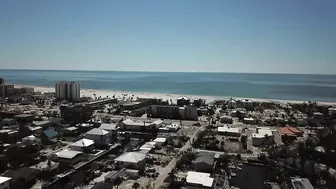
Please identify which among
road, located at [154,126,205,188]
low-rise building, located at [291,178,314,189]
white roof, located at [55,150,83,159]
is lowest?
road, located at [154,126,205,188]

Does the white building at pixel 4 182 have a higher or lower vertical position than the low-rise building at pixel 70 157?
higher

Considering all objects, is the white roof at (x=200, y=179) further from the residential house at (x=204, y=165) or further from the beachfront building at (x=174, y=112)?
the beachfront building at (x=174, y=112)

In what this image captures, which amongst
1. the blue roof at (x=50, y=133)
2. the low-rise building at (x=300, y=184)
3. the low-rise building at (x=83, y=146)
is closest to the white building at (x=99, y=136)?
the low-rise building at (x=83, y=146)

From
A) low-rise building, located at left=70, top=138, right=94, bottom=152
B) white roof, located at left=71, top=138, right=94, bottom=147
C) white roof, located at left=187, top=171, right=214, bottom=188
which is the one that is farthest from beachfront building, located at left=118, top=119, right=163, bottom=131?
white roof, located at left=187, top=171, right=214, bottom=188

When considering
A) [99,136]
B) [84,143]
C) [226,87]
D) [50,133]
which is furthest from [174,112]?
[226,87]

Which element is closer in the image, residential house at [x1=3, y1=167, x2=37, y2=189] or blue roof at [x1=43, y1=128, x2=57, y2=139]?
residential house at [x1=3, y1=167, x2=37, y2=189]

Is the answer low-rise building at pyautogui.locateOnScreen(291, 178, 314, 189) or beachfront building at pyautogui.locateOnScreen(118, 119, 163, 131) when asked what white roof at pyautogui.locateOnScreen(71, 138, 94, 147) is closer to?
beachfront building at pyautogui.locateOnScreen(118, 119, 163, 131)

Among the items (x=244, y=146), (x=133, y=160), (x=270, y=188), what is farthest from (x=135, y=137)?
(x=270, y=188)

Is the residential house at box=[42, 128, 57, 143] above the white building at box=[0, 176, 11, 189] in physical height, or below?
below
